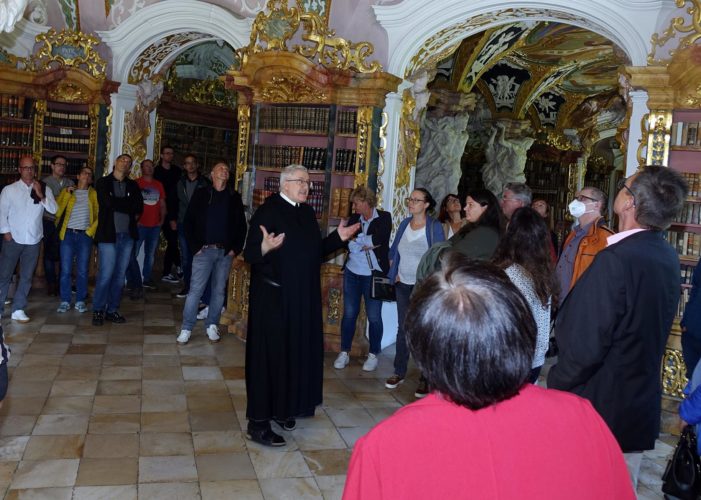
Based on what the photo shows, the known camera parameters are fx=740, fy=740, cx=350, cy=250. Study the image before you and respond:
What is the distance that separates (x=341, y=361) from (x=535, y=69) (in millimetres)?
7625

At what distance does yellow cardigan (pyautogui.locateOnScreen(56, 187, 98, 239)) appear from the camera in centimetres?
754

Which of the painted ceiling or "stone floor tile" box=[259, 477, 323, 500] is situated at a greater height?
the painted ceiling

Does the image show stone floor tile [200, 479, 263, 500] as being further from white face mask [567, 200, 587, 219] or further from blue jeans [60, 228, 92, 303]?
blue jeans [60, 228, 92, 303]

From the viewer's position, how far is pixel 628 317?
254 centimetres

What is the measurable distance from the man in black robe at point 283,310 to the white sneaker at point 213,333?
8.58 feet

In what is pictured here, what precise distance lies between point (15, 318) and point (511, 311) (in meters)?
6.83

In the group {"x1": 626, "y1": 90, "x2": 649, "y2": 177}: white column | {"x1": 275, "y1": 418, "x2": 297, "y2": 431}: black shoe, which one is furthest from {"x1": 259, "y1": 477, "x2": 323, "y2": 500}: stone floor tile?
{"x1": 626, "y1": 90, "x2": 649, "y2": 177}: white column

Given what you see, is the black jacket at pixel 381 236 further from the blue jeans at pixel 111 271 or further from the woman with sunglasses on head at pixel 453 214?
the blue jeans at pixel 111 271

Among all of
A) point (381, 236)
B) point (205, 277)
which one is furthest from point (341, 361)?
point (205, 277)

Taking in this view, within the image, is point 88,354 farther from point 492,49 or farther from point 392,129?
point 492,49

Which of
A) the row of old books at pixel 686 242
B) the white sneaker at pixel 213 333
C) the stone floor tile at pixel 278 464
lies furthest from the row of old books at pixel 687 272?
the white sneaker at pixel 213 333

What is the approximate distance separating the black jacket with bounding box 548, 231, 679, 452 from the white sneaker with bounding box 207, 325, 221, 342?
4717 mm

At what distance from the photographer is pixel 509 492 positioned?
4.19 ft

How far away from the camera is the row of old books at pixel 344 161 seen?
7164 millimetres
